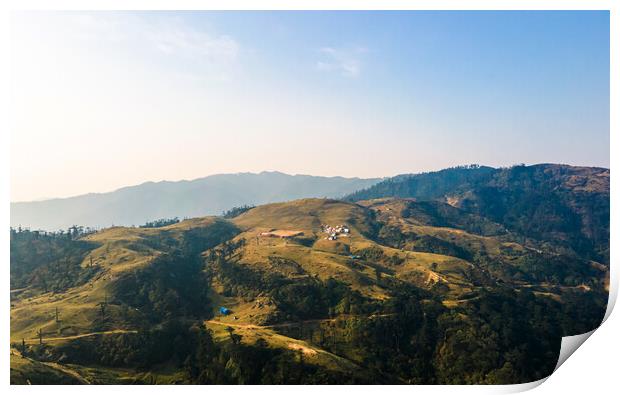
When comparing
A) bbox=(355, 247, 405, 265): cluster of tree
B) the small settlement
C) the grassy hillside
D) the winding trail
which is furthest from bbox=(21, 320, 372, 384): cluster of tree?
the small settlement

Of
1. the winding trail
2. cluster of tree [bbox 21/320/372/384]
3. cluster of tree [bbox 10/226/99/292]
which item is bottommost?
cluster of tree [bbox 21/320/372/384]

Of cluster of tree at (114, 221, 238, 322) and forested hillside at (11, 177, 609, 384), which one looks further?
cluster of tree at (114, 221, 238, 322)

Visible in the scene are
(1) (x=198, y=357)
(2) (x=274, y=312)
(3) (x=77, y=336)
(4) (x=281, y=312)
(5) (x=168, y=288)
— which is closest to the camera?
(1) (x=198, y=357)

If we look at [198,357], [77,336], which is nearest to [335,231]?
[198,357]

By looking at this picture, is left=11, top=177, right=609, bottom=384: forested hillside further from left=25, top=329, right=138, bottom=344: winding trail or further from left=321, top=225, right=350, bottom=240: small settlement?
left=321, top=225, right=350, bottom=240: small settlement

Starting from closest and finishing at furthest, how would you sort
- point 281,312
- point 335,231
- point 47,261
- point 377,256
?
point 281,312 → point 47,261 → point 377,256 → point 335,231

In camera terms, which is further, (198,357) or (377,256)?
(377,256)

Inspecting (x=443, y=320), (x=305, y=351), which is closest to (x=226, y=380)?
(x=305, y=351)

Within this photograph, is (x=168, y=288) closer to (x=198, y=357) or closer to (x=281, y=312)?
(x=281, y=312)
